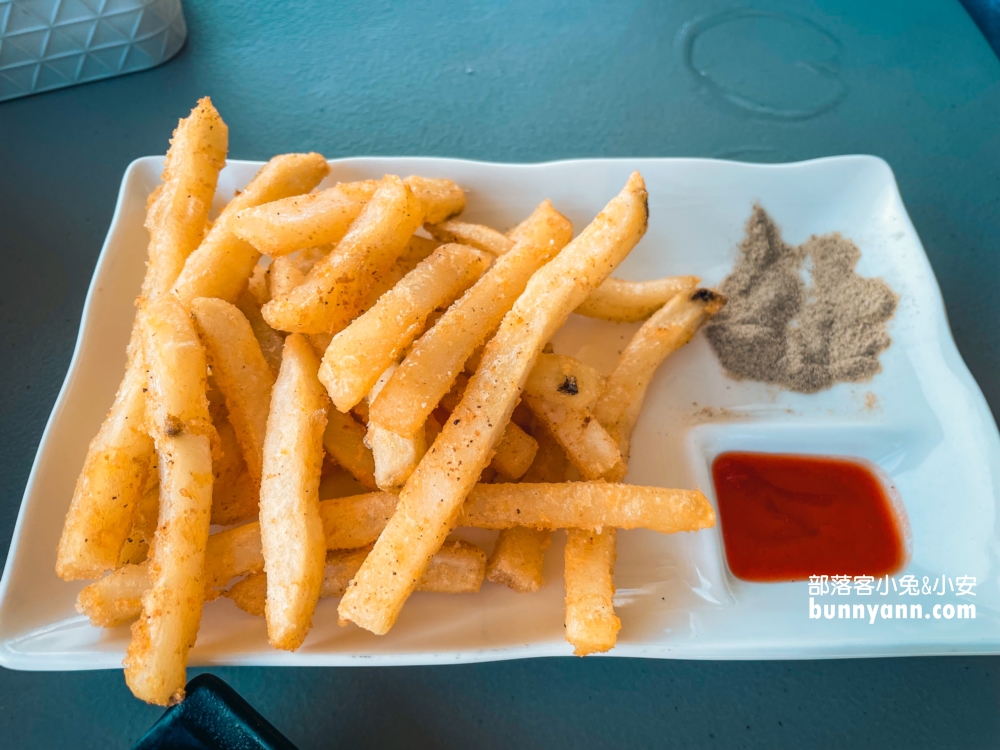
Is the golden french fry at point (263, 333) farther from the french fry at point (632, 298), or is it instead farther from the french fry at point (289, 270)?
the french fry at point (632, 298)

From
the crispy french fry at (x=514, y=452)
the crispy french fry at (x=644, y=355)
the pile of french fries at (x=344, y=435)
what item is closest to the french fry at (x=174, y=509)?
the pile of french fries at (x=344, y=435)

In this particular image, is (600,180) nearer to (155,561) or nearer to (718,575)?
(718,575)

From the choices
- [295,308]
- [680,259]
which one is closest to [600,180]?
[680,259]

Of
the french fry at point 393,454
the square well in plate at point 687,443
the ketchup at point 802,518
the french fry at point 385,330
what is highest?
the french fry at point 385,330

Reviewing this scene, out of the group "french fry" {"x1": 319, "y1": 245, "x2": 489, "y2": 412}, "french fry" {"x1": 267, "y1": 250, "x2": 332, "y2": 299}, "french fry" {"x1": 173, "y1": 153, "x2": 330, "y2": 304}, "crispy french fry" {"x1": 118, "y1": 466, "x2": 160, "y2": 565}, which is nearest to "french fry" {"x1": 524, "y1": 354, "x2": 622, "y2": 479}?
"french fry" {"x1": 319, "y1": 245, "x2": 489, "y2": 412}

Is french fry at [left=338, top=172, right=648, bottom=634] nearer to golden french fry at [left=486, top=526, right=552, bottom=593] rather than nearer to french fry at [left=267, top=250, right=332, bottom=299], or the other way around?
golden french fry at [left=486, top=526, right=552, bottom=593]

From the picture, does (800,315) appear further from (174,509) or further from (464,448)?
(174,509)
